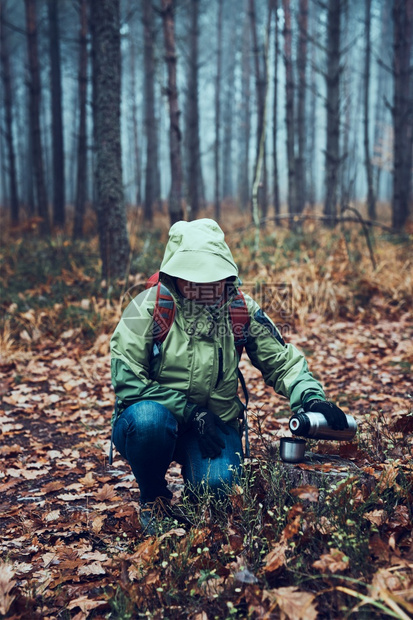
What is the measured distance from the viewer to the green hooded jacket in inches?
103

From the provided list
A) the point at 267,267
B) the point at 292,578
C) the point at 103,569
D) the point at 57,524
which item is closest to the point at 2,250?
the point at 267,267

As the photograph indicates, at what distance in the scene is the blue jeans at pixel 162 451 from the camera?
255cm

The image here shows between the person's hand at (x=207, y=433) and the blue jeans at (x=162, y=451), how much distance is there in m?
0.06

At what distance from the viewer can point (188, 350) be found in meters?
2.65

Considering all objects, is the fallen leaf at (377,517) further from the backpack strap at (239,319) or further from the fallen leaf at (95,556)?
the fallen leaf at (95,556)

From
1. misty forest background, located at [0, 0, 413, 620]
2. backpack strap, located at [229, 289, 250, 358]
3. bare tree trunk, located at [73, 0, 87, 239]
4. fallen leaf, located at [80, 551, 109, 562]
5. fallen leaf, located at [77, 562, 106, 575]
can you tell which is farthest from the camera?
bare tree trunk, located at [73, 0, 87, 239]

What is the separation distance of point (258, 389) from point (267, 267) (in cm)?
325

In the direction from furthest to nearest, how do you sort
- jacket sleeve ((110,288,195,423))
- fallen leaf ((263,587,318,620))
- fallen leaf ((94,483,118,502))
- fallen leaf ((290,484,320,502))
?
fallen leaf ((94,483,118,502))
jacket sleeve ((110,288,195,423))
fallen leaf ((290,484,320,502))
fallen leaf ((263,587,318,620))

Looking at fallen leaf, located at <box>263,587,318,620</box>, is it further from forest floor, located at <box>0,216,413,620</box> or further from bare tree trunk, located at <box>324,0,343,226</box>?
bare tree trunk, located at <box>324,0,343,226</box>

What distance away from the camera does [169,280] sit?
2.73 metres

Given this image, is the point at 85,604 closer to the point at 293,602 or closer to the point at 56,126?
the point at 293,602

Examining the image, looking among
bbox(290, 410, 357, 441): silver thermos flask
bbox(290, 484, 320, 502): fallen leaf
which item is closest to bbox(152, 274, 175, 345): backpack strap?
bbox(290, 410, 357, 441): silver thermos flask

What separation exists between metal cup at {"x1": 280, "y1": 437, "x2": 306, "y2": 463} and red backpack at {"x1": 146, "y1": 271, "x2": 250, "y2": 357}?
0.58 m

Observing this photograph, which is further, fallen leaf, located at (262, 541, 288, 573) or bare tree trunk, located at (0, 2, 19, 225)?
bare tree trunk, located at (0, 2, 19, 225)
